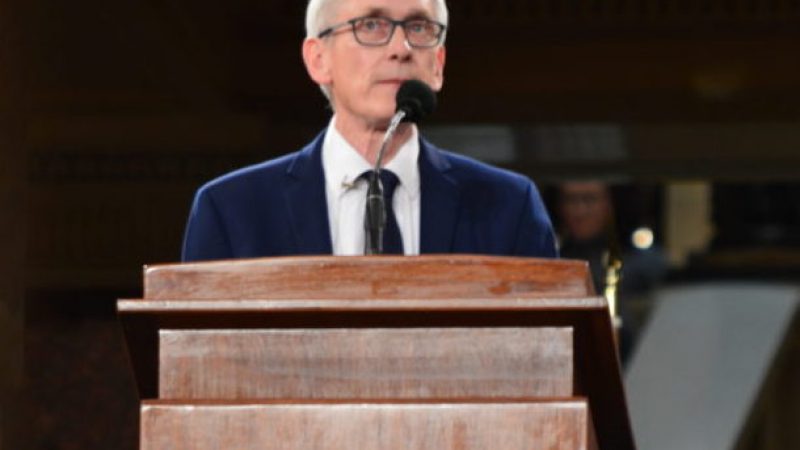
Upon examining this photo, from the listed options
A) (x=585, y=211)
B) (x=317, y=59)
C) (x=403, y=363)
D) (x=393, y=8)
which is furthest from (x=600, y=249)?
(x=403, y=363)

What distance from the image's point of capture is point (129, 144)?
7.32 m

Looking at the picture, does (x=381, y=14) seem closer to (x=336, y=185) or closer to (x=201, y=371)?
(x=336, y=185)

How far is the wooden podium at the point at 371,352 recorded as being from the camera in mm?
1807

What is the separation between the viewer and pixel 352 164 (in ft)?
7.93

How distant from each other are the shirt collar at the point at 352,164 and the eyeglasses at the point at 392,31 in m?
0.11

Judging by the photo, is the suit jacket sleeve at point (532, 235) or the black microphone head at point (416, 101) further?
the suit jacket sleeve at point (532, 235)

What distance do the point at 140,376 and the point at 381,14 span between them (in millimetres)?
615

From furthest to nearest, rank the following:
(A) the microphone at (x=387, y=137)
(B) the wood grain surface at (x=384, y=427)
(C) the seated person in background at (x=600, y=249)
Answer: (C) the seated person in background at (x=600, y=249)
(A) the microphone at (x=387, y=137)
(B) the wood grain surface at (x=384, y=427)

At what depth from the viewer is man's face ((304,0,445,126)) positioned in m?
2.34

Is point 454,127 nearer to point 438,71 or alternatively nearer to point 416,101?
point 438,71

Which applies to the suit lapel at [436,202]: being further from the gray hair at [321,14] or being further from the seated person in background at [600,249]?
the seated person in background at [600,249]

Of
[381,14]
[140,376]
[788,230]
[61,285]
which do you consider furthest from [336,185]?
[788,230]

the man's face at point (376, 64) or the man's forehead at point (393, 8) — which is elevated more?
the man's forehead at point (393, 8)

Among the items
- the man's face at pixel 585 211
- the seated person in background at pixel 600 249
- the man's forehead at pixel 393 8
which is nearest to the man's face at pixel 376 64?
the man's forehead at pixel 393 8
